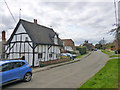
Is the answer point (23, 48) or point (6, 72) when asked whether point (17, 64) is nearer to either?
point (6, 72)

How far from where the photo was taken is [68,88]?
7062mm

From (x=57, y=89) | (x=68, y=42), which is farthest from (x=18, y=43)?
(x=68, y=42)

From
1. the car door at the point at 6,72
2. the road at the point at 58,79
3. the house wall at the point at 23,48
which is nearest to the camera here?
the car door at the point at 6,72

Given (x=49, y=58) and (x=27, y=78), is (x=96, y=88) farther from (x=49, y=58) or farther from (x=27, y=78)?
(x=49, y=58)

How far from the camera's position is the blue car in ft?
23.4

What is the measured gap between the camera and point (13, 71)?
25.2 ft

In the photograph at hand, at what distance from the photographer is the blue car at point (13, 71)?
7.12 meters

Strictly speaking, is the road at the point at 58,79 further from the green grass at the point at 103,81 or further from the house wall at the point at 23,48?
the house wall at the point at 23,48

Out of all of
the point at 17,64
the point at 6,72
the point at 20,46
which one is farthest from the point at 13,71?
the point at 20,46

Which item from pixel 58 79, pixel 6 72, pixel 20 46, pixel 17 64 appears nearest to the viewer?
pixel 6 72

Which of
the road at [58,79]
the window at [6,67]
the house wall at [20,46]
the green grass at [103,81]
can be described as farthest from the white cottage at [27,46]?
the green grass at [103,81]

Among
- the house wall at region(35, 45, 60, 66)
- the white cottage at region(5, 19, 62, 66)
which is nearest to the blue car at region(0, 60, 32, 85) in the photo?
the white cottage at region(5, 19, 62, 66)

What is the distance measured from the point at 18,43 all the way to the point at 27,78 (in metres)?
11.4

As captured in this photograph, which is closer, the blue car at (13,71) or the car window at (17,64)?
the blue car at (13,71)
